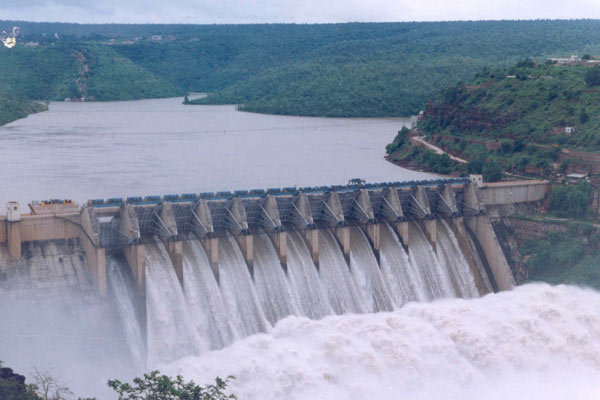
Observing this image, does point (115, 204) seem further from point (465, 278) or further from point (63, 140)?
point (63, 140)

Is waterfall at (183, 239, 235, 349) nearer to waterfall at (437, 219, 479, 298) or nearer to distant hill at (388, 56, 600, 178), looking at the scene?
waterfall at (437, 219, 479, 298)

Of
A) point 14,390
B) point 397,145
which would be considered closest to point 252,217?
point 14,390

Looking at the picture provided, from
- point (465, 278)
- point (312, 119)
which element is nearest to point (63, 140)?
point (312, 119)

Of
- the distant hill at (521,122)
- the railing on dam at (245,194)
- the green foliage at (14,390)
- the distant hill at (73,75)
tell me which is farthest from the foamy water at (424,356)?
the distant hill at (73,75)

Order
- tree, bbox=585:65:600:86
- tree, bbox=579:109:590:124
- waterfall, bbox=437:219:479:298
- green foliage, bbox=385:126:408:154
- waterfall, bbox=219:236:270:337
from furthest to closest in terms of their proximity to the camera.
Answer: green foliage, bbox=385:126:408:154 → tree, bbox=585:65:600:86 → tree, bbox=579:109:590:124 → waterfall, bbox=437:219:479:298 → waterfall, bbox=219:236:270:337

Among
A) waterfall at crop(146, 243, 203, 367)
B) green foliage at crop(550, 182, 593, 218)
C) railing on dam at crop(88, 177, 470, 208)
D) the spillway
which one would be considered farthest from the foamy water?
green foliage at crop(550, 182, 593, 218)

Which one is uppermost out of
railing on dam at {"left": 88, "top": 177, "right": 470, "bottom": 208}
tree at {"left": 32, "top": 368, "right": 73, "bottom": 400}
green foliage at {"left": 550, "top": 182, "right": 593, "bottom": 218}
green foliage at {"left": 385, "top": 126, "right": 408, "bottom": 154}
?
green foliage at {"left": 385, "top": 126, "right": 408, "bottom": 154}
